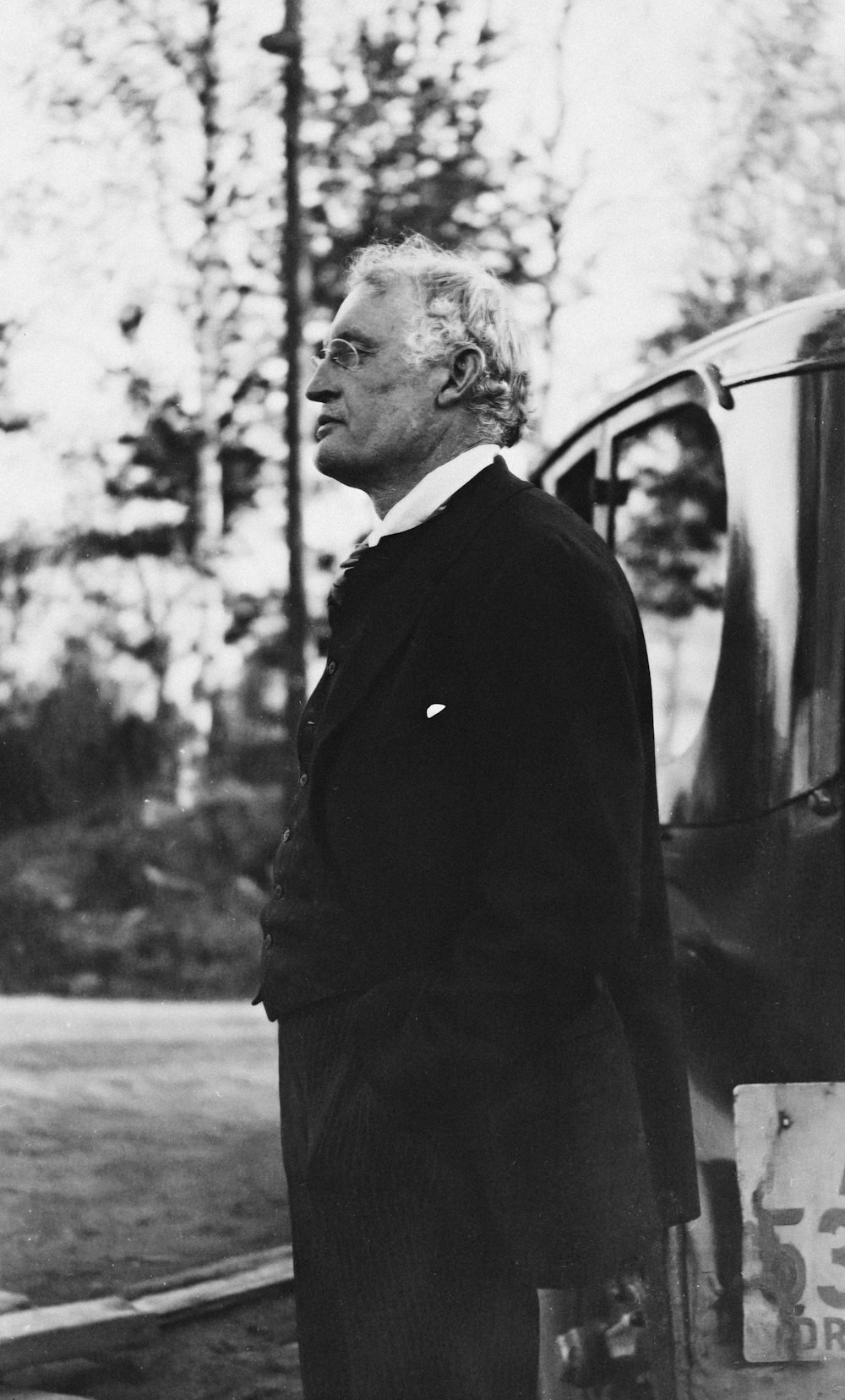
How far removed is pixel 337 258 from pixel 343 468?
3.95 metres

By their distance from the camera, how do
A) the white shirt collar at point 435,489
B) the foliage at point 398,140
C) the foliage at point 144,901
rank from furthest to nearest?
1. the foliage at point 144,901
2. the foliage at point 398,140
3. the white shirt collar at point 435,489

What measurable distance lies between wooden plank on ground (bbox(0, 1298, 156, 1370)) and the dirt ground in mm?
37

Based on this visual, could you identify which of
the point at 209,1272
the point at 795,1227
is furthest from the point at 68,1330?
the point at 795,1227

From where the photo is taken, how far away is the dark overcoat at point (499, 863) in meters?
1.84

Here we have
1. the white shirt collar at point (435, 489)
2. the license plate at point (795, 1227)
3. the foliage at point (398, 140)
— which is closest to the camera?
the white shirt collar at point (435, 489)

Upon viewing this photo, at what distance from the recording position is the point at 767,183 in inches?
279

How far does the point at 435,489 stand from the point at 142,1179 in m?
3.53

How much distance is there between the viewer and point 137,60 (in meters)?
5.76

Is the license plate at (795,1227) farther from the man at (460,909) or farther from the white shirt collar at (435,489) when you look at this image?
the white shirt collar at (435,489)

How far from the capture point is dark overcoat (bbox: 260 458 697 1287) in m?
1.84

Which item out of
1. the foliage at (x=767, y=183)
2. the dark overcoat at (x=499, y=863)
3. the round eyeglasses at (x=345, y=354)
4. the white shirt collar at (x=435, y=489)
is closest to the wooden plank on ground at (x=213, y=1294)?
the dark overcoat at (x=499, y=863)

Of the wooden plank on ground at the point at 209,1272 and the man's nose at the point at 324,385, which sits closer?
the man's nose at the point at 324,385

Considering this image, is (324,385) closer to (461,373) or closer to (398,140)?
(461,373)

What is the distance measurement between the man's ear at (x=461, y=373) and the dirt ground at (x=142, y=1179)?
2374 millimetres
